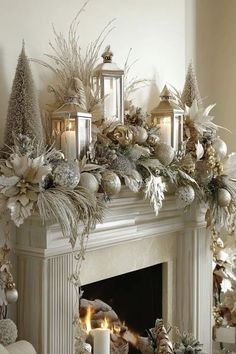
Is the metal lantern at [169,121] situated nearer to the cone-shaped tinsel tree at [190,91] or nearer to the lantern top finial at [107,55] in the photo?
the cone-shaped tinsel tree at [190,91]

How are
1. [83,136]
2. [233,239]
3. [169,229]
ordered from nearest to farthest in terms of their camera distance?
[83,136] < [169,229] < [233,239]

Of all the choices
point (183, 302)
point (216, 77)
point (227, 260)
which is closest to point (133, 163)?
point (183, 302)

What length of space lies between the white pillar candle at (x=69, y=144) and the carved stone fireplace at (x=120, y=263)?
0.96 ft

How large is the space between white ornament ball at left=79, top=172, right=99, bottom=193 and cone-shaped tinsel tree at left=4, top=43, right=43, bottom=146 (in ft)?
0.69

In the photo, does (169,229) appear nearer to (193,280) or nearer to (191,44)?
(193,280)

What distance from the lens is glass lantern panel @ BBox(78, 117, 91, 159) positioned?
2395 mm

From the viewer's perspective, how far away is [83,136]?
2412 millimetres

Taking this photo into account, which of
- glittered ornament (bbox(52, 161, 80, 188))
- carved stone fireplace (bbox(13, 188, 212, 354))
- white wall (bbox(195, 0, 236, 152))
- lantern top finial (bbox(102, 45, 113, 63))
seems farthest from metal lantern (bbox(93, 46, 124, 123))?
white wall (bbox(195, 0, 236, 152))

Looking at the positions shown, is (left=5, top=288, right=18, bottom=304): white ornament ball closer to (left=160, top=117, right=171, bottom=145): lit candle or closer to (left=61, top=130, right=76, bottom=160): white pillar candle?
(left=61, top=130, right=76, bottom=160): white pillar candle

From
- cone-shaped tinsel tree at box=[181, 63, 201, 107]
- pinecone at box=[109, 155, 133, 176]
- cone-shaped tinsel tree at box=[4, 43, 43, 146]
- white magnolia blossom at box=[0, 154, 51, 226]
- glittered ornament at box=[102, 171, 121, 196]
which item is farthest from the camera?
cone-shaped tinsel tree at box=[181, 63, 201, 107]

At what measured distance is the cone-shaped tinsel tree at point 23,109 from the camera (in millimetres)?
2209

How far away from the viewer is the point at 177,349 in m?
2.91

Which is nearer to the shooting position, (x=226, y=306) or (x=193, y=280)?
(x=193, y=280)

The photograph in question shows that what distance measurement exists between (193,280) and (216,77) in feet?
4.54
